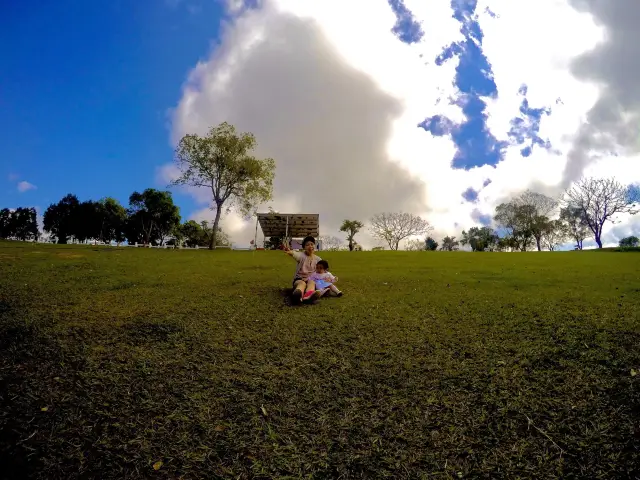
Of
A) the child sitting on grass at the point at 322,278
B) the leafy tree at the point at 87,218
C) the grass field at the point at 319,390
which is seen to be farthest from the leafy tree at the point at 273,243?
the leafy tree at the point at 87,218

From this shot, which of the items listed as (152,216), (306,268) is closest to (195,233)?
(152,216)

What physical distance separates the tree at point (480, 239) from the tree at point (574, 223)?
1617cm

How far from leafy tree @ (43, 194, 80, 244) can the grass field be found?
89795 mm

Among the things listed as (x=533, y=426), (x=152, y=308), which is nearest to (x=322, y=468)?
(x=533, y=426)

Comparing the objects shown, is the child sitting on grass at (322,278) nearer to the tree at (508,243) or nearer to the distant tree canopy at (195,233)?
the tree at (508,243)

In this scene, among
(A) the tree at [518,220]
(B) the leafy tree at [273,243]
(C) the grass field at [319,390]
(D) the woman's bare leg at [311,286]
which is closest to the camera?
(C) the grass field at [319,390]

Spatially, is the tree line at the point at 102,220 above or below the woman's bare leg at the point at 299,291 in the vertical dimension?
above

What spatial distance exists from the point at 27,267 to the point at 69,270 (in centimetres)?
240

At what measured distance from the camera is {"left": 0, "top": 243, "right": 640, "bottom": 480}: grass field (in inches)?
179

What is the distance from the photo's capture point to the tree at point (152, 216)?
8250cm

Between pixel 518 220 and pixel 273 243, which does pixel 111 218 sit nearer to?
pixel 273 243

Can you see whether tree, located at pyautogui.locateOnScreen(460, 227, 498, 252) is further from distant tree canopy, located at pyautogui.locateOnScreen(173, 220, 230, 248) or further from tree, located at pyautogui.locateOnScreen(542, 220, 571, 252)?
distant tree canopy, located at pyautogui.locateOnScreen(173, 220, 230, 248)

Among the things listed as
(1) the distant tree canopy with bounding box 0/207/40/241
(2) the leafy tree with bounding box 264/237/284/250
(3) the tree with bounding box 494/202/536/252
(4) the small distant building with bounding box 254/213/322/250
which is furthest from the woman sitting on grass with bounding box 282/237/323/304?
(1) the distant tree canopy with bounding box 0/207/40/241

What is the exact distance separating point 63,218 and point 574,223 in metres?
113
